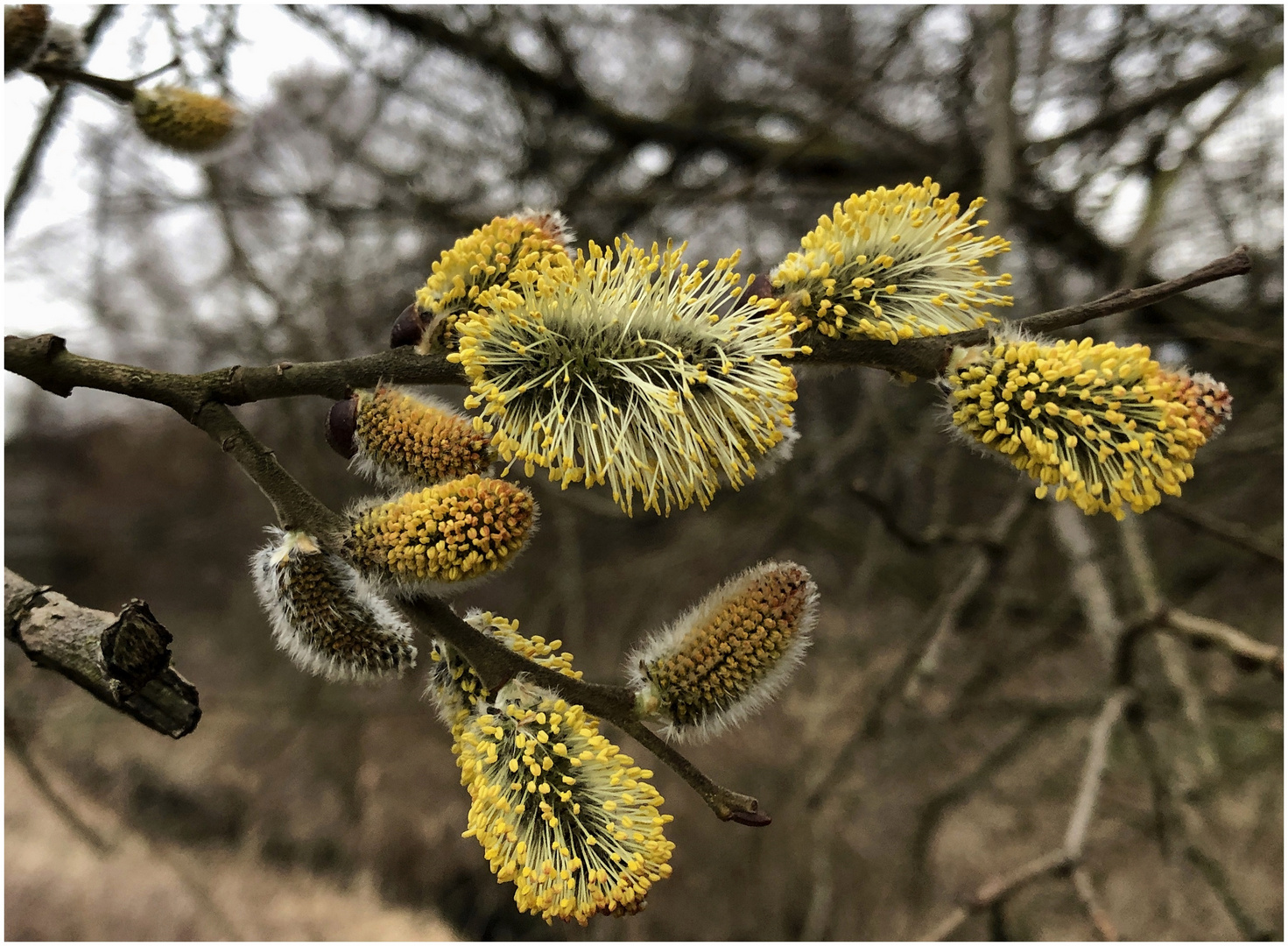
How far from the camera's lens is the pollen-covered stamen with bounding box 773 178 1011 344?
0.93 m

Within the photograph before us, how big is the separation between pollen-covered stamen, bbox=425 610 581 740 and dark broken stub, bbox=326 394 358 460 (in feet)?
0.76

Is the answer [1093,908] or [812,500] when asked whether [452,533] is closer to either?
[1093,908]

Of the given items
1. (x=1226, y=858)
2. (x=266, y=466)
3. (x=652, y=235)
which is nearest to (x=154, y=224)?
(x=652, y=235)

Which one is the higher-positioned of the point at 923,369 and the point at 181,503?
the point at 923,369

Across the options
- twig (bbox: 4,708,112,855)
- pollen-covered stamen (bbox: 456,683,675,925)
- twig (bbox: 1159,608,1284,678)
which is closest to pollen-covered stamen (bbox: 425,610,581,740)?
pollen-covered stamen (bbox: 456,683,675,925)

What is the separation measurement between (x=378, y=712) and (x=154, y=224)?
257cm

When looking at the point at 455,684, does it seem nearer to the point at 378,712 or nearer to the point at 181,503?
the point at 378,712

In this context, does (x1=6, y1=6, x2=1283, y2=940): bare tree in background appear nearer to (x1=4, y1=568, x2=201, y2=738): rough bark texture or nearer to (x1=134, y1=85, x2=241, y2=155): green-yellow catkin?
(x1=134, y1=85, x2=241, y2=155): green-yellow catkin

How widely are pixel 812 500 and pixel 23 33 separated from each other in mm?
3439

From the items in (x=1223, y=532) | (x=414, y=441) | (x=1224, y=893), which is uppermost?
(x=1223, y=532)

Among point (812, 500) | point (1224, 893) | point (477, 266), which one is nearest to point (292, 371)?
point (477, 266)

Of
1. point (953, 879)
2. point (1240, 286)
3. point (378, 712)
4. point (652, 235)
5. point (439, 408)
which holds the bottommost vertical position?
point (378, 712)

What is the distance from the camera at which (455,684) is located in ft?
3.01

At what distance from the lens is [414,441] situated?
0.87m
